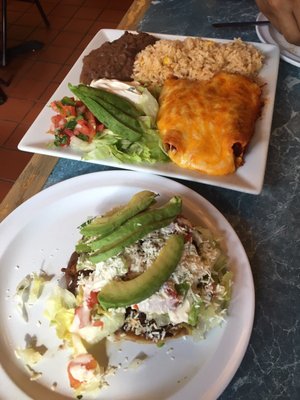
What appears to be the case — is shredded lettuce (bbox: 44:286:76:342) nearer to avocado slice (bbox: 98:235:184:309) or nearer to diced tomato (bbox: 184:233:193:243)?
avocado slice (bbox: 98:235:184:309)

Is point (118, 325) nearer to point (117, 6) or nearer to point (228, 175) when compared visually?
point (228, 175)

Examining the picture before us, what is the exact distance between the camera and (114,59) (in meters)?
1.68

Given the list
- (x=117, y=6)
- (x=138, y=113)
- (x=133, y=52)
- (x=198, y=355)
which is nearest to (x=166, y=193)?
Answer: (x=138, y=113)

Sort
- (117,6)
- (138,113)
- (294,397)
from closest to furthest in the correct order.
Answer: (294,397) → (138,113) → (117,6)

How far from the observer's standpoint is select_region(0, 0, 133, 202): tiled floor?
2823mm

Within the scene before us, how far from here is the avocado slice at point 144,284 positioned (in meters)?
0.94

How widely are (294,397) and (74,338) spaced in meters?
0.51

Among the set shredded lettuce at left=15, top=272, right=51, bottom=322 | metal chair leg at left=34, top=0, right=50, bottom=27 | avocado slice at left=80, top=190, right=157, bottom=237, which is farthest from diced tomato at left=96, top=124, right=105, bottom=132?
metal chair leg at left=34, top=0, right=50, bottom=27

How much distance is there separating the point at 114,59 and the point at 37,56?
2.01 m

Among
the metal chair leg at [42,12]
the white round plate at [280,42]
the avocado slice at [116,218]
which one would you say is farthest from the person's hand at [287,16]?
the metal chair leg at [42,12]

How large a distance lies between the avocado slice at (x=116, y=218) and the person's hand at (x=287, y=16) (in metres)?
0.81

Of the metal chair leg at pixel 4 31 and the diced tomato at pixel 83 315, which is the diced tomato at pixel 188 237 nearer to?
the diced tomato at pixel 83 315

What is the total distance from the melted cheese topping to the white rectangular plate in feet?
0.08

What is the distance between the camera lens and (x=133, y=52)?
1.71m
